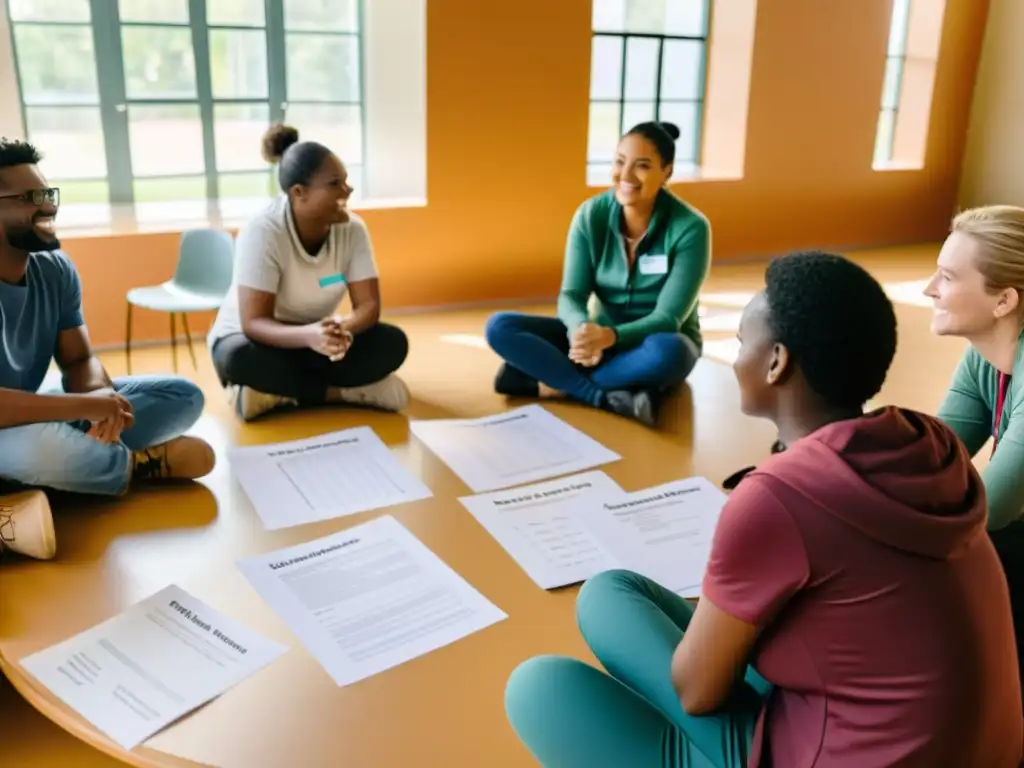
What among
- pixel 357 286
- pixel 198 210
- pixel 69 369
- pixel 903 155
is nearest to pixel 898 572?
pixel 69 369

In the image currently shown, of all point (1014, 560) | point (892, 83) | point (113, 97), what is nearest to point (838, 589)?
point (1014, 560)

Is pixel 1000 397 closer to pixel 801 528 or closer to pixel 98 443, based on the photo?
pixel 801 528

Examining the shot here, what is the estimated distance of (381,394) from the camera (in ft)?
9.90

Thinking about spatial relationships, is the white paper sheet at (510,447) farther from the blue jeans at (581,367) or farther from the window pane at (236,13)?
the window pane at (236,13)

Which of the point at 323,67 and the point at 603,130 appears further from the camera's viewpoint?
the point at 603,130

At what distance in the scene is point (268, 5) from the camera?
4223 millimetres

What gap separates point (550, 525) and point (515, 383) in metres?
1.06

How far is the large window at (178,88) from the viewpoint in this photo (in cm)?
392

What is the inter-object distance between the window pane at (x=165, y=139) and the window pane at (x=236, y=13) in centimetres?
39

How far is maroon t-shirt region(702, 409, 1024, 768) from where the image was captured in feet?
3.28

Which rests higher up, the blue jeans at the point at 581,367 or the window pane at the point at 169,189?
the window pane at the point at 169,189

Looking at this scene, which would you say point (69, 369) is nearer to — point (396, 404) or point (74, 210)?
point (396, 404)

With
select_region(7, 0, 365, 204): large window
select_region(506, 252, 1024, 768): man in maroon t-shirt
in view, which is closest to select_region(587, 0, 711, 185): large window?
select_region(7, 0, 365, 204): large window

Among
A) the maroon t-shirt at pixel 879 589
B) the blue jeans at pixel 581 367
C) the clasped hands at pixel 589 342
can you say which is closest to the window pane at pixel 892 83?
the blue jeans at pixel 581 367
